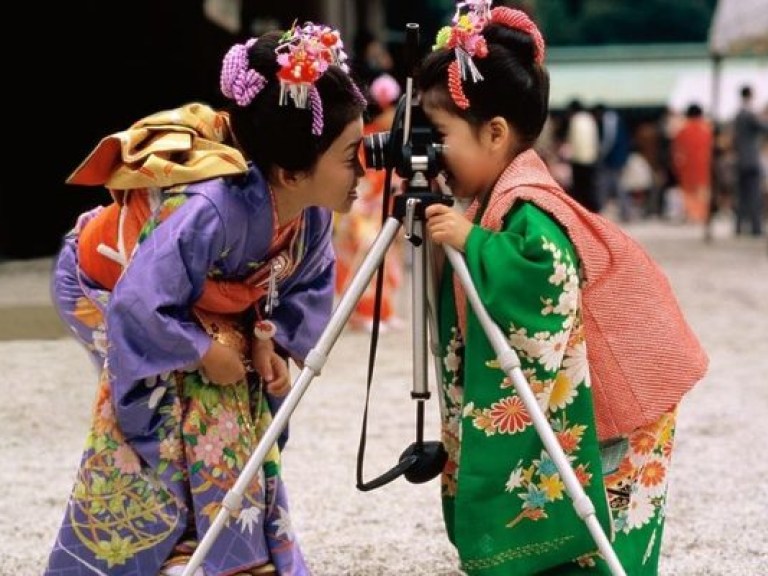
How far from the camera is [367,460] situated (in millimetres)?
3957

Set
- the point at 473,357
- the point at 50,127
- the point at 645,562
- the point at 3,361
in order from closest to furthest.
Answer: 1. the point at 473,357
2. the point at 645,562
3. the point at 3,361
4. the point at 50,127

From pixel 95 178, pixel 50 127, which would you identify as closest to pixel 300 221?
pixel 95 178

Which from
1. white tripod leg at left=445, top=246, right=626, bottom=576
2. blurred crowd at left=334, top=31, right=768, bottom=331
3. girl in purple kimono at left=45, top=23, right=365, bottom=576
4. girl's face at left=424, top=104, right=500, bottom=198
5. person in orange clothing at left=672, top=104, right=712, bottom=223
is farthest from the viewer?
person in orange clothing at left=672, top=104, right=712, bottom=223

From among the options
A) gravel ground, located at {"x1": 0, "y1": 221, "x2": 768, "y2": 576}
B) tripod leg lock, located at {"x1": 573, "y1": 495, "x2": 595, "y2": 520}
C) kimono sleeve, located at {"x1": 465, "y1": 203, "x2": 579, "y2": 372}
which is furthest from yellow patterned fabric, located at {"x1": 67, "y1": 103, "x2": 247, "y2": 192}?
Answer: gravel ground, located at {"x1": 0, "y1": 221, "x2": 768, "y2": 576}

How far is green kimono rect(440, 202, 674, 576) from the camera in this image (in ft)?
7.04

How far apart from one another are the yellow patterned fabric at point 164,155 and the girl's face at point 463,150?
368 mm

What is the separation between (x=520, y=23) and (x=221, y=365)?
0.84 meters

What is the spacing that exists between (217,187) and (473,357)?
55cm

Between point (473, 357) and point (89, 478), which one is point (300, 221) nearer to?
point (473, 357)

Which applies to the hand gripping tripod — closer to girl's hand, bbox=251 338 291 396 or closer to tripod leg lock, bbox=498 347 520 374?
tripod leg lock, bbox=498 347 520 374

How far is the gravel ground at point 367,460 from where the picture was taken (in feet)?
10.1

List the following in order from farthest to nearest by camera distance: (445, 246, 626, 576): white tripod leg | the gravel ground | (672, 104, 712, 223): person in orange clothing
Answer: (672, 104, 712, 223): person in orange clothing < the gravel ground < (445, 246, 626, 576): white tripod leg

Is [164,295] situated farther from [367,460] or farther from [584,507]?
[367,460]

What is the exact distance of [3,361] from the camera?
477 centimetres
